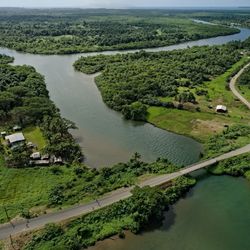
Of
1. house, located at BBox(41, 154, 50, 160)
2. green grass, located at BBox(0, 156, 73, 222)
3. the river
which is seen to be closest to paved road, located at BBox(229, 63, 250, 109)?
the river

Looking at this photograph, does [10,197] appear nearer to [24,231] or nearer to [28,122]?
[24,231]

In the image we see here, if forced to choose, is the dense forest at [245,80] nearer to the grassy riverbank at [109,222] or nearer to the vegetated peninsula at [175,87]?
→ the vegetated peninsula at [175,87]

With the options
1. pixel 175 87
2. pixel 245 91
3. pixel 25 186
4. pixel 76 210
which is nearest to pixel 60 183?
pixel 25 186

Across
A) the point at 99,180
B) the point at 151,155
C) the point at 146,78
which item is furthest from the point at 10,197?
the point at 146,78

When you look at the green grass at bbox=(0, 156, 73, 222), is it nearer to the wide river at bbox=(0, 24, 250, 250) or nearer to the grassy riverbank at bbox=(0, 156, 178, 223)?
the grassy riverbank at bbox=(0, 156, 178, 223)

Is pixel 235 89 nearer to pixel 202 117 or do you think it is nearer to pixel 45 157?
pixel 202 117

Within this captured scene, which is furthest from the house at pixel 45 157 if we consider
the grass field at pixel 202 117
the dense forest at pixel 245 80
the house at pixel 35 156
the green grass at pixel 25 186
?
the dense forest at pixel 245 80
